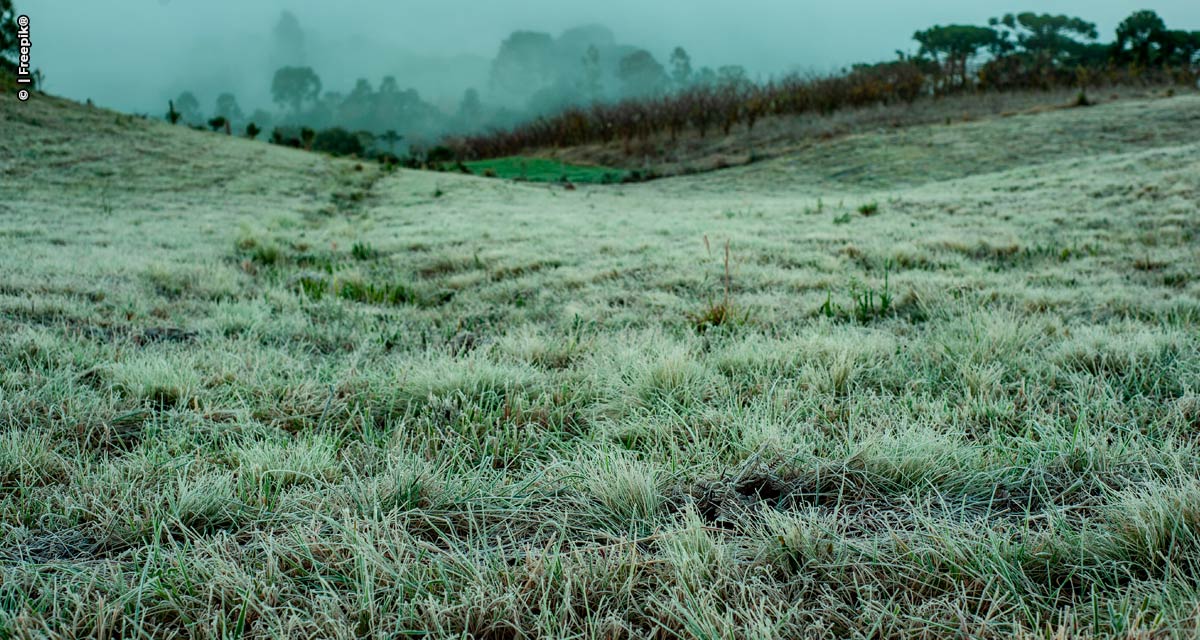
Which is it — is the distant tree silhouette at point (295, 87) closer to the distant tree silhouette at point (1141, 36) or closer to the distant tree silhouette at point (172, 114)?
the distant tree silhouette at point (172, 114)

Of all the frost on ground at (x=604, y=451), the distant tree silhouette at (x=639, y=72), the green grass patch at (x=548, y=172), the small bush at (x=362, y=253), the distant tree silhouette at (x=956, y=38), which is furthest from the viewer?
the distant tree silhouette at (x=639, y=72)

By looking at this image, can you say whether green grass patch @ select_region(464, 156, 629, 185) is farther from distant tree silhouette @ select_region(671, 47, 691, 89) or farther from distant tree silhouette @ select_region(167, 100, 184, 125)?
distant tree silhouette @ select_region(671, 47, 691, 89)

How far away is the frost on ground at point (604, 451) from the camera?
1.05 meters

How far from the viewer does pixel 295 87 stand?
490 feet

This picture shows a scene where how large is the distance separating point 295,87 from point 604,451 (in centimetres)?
17381

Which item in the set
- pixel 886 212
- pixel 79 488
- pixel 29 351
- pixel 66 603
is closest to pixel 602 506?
pixel 66 603

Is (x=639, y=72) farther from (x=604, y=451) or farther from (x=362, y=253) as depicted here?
(x=604, y=451)

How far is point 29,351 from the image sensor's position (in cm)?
232

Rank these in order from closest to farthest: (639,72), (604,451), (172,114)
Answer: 1. (604,451)
2. (172,114)
3. (639,72)

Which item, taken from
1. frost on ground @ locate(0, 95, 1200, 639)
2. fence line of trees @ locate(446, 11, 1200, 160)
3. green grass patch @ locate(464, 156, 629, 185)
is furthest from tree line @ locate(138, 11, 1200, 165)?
frost on ground @ locate(0, 95, 1200, 639)

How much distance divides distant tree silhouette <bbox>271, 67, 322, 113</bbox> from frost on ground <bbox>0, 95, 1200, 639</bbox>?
16927 centimetres

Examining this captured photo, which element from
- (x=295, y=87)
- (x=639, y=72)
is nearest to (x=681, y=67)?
(x=639, y=72)

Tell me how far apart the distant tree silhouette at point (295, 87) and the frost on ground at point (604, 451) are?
169 meters

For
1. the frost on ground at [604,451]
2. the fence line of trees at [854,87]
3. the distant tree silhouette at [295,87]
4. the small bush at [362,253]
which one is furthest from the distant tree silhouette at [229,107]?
the frost on ground at [604,451]
